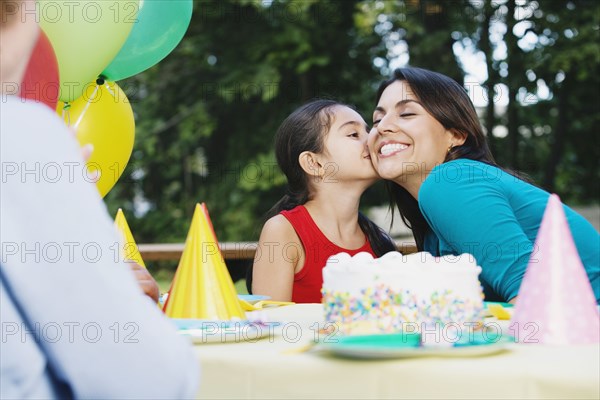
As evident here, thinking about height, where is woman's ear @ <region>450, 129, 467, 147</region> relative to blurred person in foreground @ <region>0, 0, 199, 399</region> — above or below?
above

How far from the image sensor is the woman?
1726 mm

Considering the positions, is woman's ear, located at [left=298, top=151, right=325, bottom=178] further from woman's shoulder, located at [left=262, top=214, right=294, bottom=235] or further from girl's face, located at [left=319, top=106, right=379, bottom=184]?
woman's shoulder, located at [left=262, top=214, right=294, bottom=235]

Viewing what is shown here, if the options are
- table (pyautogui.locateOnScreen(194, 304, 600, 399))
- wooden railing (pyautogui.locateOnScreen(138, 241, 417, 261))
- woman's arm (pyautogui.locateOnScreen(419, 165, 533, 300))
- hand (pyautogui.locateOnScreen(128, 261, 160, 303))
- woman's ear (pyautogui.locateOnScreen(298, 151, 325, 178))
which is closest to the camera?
table (pyautogui.locateOnScreen(194, 304, 600, 399))

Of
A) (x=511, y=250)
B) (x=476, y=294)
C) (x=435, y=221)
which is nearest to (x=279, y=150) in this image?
(x=435, y=221)

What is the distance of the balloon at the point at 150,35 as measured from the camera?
249cm

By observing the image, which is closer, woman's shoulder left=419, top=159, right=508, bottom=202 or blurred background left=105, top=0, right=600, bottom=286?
woman's shoulder left=419, top=159, right=508, bottom=202

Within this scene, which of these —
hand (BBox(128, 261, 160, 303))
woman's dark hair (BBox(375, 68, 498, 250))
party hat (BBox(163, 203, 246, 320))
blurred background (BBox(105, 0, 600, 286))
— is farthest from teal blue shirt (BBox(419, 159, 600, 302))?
blurred background (BBox(105, 0, 600, 286))

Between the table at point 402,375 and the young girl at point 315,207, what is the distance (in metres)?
1.35

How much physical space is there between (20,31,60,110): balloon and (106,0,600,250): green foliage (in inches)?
285

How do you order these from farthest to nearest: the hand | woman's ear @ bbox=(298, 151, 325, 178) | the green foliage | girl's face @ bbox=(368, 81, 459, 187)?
1. the green foliage
2. woman's ear @ bbox=(298, 151, 325, 178)
3. girl's face @ bbox=(368, 81, 459, 187)
4. the hand

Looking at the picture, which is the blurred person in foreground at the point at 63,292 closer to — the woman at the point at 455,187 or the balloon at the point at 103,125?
the woman at the point at 455,187

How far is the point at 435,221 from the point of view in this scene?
1883 millimetres

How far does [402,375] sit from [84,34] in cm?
156

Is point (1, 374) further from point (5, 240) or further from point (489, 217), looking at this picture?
point (489, 217)
